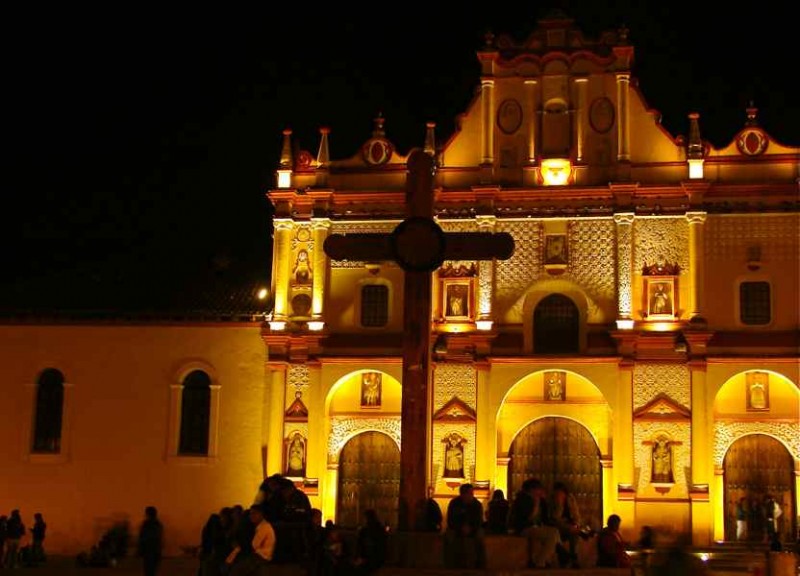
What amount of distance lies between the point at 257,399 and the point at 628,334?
11551mm

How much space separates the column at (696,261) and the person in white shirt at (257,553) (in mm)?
21504

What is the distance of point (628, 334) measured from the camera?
36969 millimetres

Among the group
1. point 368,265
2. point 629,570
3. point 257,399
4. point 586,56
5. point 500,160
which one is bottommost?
point 629,570

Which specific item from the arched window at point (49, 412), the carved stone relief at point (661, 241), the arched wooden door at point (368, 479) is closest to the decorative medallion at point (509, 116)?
the carved stone relief at point (661, 241)

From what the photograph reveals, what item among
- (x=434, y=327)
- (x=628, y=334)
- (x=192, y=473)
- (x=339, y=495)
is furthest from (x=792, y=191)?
(x=192, y=473)

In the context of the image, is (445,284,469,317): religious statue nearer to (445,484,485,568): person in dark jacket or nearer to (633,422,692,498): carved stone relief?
(633,422,692,498): carved stone relief

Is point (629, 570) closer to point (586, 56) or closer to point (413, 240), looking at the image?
point (413, 240)

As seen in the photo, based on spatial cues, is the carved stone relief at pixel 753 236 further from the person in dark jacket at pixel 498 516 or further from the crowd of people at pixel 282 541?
the crowd of people at pixel 282 541

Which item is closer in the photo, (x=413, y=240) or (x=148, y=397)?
(x=413, y=240)

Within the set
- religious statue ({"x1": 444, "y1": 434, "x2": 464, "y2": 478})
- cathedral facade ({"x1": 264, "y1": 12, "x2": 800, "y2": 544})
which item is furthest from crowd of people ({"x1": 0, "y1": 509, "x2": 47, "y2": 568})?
religious statue ({"x1": 444, "y1": 434, "x2": 464, "y2": 478})

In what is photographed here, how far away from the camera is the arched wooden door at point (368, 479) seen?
Answer: 38375mm

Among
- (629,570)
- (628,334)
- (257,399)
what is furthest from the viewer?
(257,399)

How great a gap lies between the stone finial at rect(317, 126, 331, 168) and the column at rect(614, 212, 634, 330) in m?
9.31

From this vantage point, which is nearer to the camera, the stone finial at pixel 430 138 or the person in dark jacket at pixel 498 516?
the person in dark jacket at pixel 498 516
